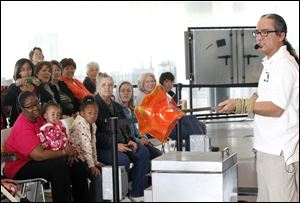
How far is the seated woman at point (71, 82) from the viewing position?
5633 mm

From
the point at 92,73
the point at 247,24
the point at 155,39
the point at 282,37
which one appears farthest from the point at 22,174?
the point at 247,24

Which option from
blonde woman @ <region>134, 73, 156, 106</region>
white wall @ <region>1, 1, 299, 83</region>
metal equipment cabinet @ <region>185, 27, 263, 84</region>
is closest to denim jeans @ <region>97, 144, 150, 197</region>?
blonde woman @ <region>134, 73, 156, 106</region>

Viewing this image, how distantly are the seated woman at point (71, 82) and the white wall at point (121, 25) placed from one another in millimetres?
2330

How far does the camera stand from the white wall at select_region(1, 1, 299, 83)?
903cm

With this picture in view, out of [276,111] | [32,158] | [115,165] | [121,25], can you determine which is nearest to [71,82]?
[32,158]

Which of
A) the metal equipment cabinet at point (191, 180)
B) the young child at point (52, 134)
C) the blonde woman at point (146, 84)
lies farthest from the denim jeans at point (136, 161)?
the metal equipment cabinet at point (191, 180)

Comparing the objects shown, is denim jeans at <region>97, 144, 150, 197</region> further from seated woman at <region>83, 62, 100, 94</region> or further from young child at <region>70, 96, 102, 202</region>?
seated woman at <region>83, 62, 100, 94</region>

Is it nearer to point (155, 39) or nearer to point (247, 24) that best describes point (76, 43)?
point (155, 39)

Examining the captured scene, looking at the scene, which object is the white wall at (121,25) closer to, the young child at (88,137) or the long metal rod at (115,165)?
the young child at (88,137)

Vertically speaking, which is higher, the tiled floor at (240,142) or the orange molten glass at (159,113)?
the orange molten glass at (159,113)

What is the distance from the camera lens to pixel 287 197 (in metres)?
2.51

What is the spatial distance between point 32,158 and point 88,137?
1.97 feet

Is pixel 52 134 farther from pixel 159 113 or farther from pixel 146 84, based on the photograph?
pixel 146 84

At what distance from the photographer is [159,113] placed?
256 centimetres
